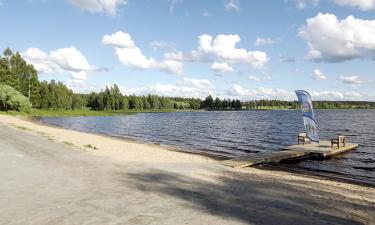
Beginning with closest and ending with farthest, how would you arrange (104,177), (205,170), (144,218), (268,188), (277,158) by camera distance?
1. (144,218)
2. (268,188)
3. (104,177)
4. (205,170)
5. (277,158)

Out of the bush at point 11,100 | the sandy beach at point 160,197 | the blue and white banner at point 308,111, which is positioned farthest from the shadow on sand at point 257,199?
the bush at point 11,100

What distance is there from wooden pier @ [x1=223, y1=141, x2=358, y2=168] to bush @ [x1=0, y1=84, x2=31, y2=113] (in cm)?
8158

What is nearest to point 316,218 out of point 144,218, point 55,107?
point 144,218

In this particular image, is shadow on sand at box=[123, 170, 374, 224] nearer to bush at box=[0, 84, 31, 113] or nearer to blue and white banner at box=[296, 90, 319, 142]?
blue and white banner at box=[296, 90, 319, 142]

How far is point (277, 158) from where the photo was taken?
2955cm

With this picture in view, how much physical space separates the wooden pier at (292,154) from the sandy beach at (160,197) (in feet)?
20.4

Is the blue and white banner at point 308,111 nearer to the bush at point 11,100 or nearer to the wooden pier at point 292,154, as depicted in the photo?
the wooden pier at point 292,154

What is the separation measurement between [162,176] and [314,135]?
21599mm

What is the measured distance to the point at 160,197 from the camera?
13.1 m

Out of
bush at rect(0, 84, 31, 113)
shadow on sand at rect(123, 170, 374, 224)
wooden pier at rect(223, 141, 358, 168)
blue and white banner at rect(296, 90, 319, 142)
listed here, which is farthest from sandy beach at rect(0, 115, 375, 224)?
bush at rect(0, 84, 31, 113)

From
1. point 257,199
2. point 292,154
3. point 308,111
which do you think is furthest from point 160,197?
point 308,111

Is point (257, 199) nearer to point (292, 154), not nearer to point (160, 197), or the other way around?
Answer: point (160, 197)

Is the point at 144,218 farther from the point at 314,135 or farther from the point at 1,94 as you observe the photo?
the point at 1,94

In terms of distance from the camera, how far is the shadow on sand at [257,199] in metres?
11.2
